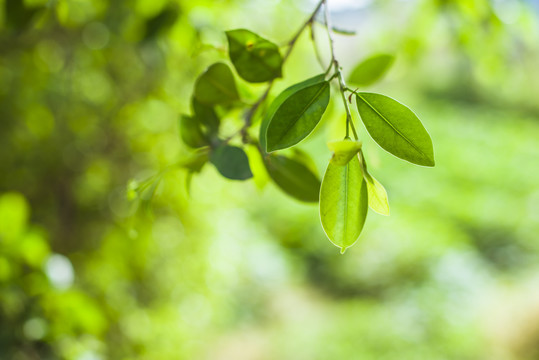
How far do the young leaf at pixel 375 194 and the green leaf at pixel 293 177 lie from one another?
0.32 feet

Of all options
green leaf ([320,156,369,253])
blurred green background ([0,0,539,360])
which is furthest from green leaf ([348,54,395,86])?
green leaf ([320,156,369,253])

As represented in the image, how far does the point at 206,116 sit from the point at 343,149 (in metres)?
0.18

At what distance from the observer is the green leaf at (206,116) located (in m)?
0.39

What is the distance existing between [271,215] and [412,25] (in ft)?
13.0

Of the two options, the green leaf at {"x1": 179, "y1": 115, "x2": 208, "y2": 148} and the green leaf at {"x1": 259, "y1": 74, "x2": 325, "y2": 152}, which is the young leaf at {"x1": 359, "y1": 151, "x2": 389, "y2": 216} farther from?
the green leaf at {"x1": 179, "y1": 115, "x2": 208, "y2": 148}

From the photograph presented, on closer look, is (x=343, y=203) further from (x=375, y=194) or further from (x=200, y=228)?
(x=200, y=228)

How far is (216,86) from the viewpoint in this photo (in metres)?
0.37

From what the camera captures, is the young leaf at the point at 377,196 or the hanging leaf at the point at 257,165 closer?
the young leaf at the point at 377,196

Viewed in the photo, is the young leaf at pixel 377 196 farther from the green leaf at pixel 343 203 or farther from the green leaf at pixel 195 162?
the green leaf at pixel 195 162

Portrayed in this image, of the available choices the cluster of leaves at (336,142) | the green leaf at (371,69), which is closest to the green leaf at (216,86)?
the cluster of leaves at (336,142)

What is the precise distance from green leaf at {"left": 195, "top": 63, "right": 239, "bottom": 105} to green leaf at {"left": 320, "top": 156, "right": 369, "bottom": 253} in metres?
0.15

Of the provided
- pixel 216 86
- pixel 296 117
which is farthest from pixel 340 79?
pixel 216 86

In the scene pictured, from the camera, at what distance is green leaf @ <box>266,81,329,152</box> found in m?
0.27

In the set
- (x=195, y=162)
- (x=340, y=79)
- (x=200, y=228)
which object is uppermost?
(x=340, y=79)
